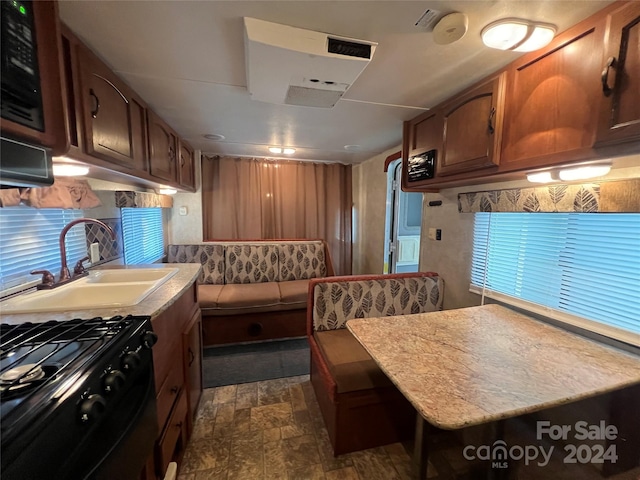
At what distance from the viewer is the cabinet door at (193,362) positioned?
1.58 metres

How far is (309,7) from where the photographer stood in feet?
3.19

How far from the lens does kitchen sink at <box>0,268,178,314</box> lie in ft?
3.63

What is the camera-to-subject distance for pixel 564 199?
4.48 ft

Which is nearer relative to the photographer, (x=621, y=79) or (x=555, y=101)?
(x=621, y=79)

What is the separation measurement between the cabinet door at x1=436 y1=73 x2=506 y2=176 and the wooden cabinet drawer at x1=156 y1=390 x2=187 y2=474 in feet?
6.95

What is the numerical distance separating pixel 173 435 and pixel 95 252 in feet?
4.41

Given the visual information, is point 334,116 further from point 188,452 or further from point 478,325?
point 188,452

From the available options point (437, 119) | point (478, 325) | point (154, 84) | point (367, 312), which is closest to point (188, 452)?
point (367, 312)

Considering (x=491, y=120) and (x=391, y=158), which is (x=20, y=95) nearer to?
(x=491, y=120)

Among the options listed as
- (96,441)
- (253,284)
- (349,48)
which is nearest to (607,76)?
(349,48)

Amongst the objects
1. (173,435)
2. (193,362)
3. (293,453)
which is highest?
(193,362)

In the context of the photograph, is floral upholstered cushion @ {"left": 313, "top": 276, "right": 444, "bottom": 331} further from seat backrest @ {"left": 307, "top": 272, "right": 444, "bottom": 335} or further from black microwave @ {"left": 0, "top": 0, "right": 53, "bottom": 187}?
black microwave @ {"left": 0, "top": 0, "right": 53, "bottom": 187}

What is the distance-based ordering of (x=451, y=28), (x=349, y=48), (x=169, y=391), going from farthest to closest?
(x=169, y=391), (x=349, y=48), (x=451, y=28)

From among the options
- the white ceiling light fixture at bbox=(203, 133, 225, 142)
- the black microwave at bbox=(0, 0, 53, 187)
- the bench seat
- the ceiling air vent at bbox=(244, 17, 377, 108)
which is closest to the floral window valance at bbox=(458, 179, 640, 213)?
the ceiling air vent at bbox=(244, 17, 377, 108)
